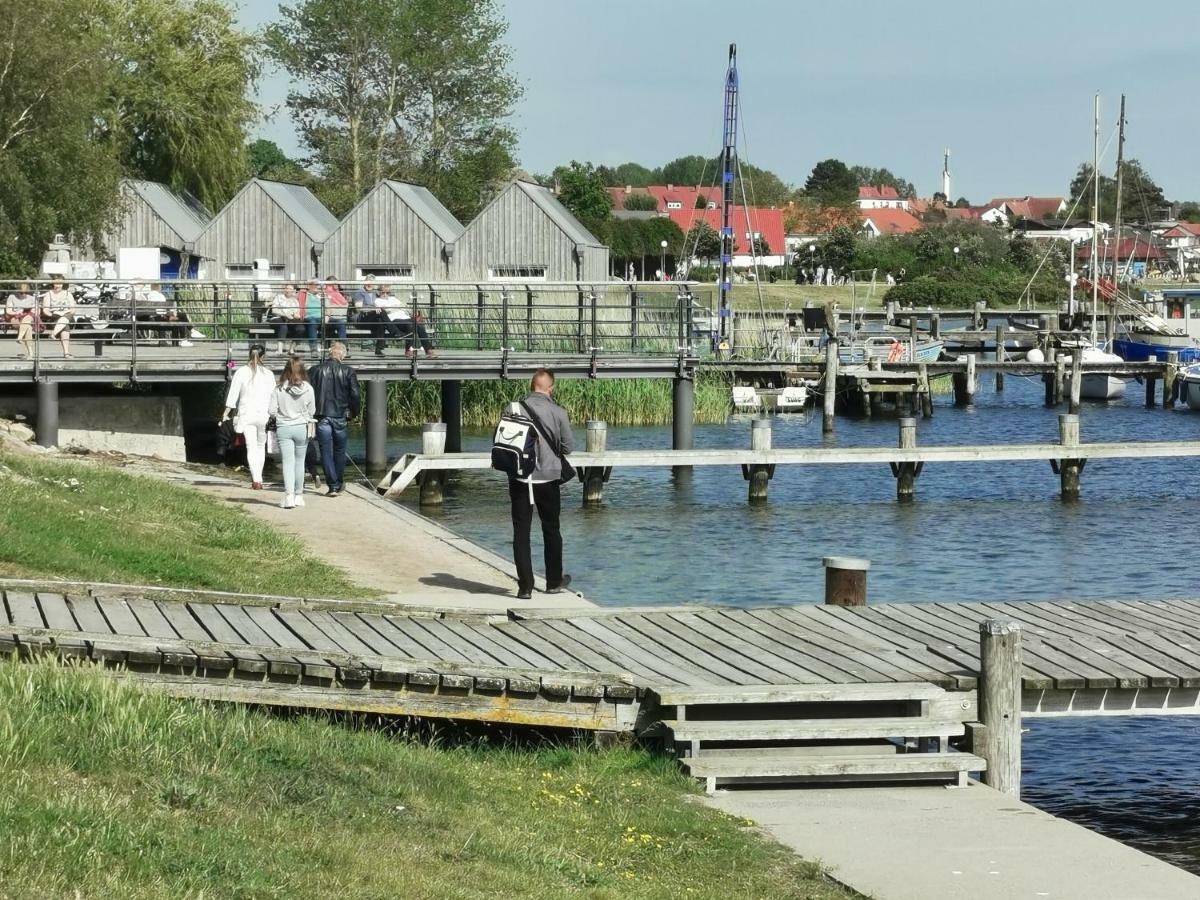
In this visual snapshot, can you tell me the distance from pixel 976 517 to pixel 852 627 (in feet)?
60.8

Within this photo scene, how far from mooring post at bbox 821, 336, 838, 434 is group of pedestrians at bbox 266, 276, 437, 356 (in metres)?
16.1

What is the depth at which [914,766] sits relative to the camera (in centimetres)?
1042

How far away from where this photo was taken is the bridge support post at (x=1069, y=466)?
3231 centimetres

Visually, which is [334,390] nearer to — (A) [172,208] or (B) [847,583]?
(B) [847,583]

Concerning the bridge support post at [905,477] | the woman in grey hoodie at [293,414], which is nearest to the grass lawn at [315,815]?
the woman in grey hoodie at [293,414]

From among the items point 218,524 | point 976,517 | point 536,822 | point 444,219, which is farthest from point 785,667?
point 444,219

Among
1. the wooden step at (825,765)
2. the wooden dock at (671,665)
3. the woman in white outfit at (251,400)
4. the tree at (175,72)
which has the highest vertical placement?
the tree at (175,72)

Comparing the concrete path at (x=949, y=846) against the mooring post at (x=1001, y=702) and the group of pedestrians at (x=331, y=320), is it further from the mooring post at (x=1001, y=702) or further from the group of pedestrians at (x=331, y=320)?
the group of pedestrians at (x=331, y=320)

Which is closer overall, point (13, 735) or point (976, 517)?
point (13, 735)

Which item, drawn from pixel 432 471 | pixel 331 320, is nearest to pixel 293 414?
pixel 432 471

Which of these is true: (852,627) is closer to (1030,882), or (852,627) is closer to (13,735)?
(1030,882)

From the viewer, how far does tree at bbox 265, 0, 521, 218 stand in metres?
→ 84.6

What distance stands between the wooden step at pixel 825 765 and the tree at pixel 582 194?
117 m

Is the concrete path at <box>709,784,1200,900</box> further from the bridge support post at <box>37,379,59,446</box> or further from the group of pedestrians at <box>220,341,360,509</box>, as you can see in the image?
the bridge support post at <box>37,379,59,446</box>
